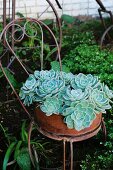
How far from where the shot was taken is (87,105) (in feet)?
6.58

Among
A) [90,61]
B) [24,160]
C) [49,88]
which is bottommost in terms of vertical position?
[24,160]

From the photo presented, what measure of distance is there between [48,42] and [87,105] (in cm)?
228

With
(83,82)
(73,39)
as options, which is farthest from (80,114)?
(73,39)

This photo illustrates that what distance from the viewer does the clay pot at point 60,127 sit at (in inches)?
82.7

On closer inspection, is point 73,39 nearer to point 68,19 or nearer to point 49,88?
point 68,19

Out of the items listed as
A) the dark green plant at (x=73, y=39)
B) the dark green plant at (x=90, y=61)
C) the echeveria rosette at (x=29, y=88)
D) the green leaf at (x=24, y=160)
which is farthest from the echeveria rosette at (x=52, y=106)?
the dark green plant at (x=73, y=39)

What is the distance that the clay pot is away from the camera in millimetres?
2100

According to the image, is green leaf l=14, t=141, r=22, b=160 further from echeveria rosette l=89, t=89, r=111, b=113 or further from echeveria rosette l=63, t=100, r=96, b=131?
echeveria rosette l=89, t=89, r=111, b=113

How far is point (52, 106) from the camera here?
2039mm

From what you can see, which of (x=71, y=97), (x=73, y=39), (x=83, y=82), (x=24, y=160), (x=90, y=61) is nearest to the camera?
(x=71, y=97)

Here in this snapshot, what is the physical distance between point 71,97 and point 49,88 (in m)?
0.15

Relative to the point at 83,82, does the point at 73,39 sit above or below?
below

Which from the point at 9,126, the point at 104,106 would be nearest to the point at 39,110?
the point at 104,106

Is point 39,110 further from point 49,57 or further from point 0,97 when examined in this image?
point 49,57
